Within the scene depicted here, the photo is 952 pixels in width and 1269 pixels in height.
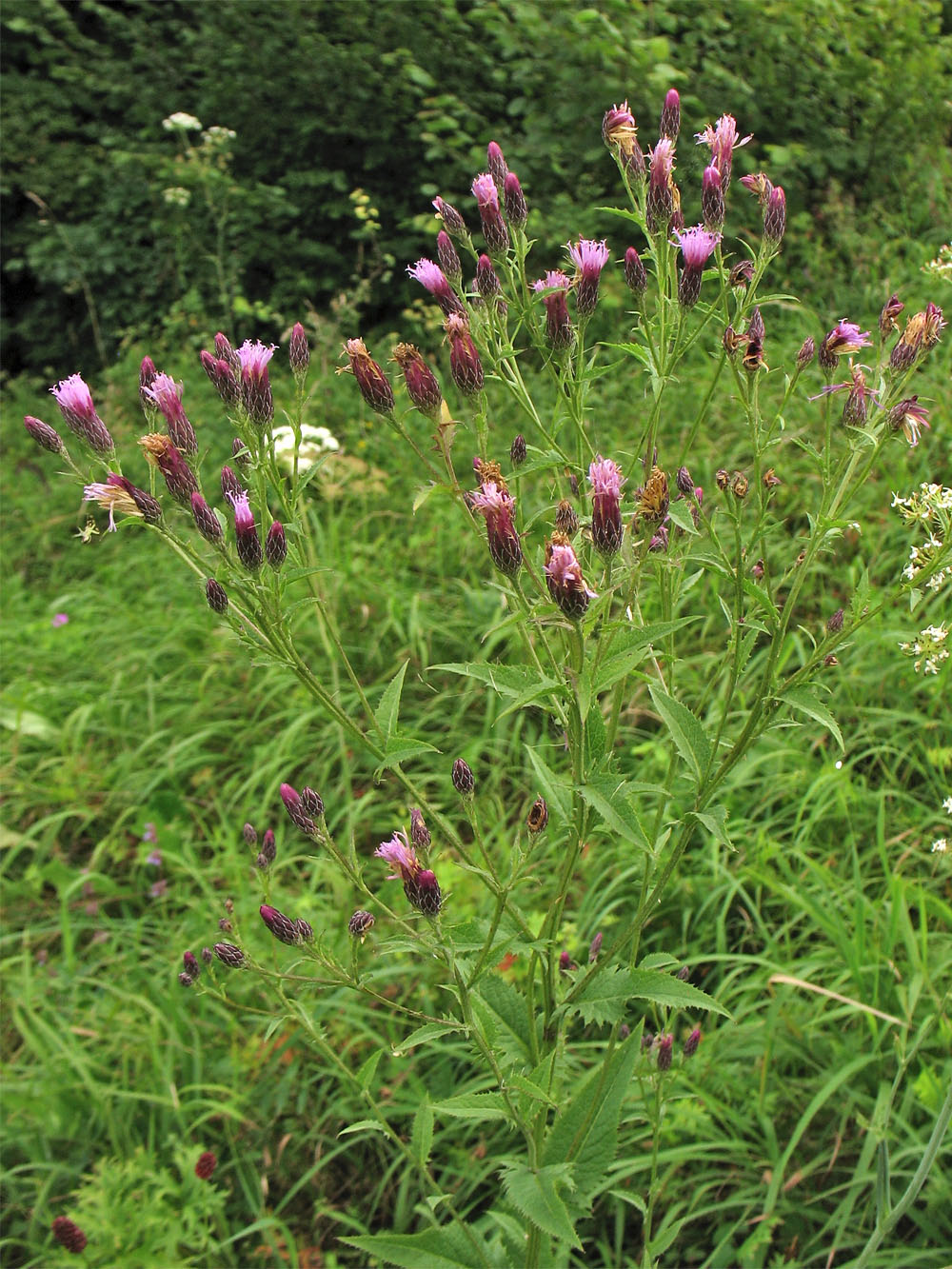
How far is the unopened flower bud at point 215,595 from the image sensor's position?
1.17 metres

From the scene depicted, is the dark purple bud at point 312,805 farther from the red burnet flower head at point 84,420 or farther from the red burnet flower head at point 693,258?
the red burnet flower head at point 693,258

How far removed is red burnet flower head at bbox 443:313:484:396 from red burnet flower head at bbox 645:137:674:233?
0.30 m

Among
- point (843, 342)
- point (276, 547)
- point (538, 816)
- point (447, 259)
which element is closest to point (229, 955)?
point (538, 816)

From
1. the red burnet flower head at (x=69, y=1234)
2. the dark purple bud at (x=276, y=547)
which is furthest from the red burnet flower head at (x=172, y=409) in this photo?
the red burnet flower head at (x=69, y=1234)

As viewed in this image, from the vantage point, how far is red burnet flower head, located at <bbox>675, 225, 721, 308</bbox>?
1259mm

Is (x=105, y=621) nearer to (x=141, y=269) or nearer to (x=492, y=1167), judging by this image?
(x=492, y=1167)

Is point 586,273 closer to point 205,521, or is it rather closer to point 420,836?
point 205,521

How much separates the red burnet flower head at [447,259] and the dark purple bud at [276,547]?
523 mm

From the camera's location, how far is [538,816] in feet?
4.04

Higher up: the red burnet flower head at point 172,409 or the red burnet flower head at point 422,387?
the red burnet flower head at point 422,387

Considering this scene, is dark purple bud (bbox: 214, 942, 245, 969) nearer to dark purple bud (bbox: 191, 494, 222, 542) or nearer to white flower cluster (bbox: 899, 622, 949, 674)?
dark purple bud (bbox: 191, 494, 222, 542)

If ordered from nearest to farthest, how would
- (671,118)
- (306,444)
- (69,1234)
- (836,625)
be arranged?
1. (836,625)
2. (671,118)
3. (69,1234)
4. (306,444)

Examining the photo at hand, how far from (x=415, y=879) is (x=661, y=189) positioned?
3.19ft

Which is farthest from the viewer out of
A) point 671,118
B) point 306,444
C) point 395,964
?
point 306,444
